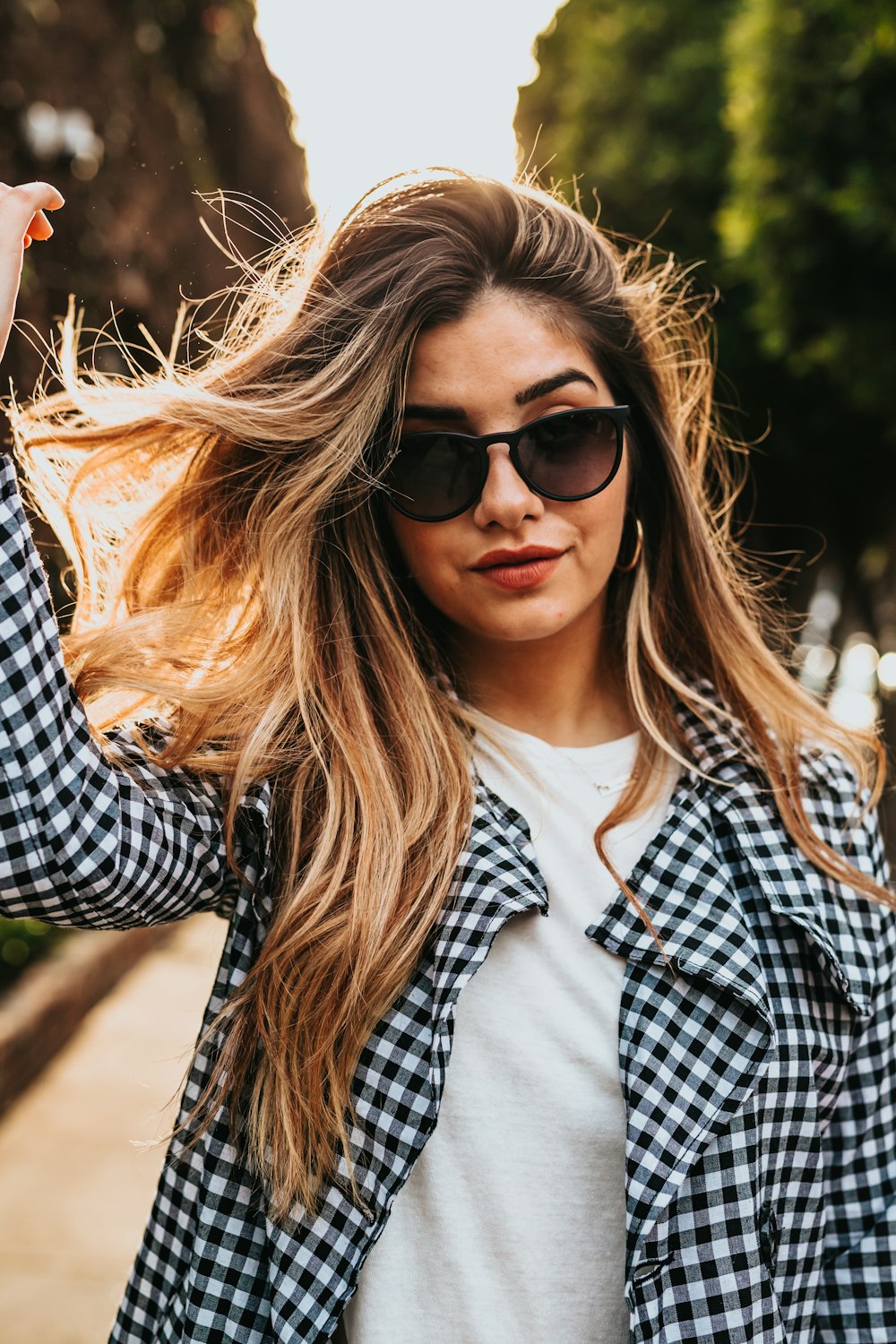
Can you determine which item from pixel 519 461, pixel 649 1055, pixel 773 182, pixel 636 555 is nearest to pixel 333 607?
pixel 519 461

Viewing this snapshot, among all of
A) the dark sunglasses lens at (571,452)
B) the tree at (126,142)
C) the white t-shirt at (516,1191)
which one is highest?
the tree at (126,142)

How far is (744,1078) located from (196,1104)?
0.78 metres

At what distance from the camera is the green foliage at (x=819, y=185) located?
473 centimetres

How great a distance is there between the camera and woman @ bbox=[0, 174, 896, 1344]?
1.61 m

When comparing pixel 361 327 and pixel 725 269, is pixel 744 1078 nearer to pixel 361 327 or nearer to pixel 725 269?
pixel 361 327

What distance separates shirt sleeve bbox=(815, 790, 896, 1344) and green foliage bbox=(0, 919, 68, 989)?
12.1 feet

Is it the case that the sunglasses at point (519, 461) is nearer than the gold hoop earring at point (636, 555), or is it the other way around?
the sunglasses at point (519, 461)

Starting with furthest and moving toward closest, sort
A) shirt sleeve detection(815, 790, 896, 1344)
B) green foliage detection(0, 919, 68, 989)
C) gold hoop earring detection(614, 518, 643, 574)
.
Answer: green foliage detection(0, 919, 68, 989) → gold hoop earring detection(614, 518, 643, 574) → shirt sleeve detection(815, 790, 896, 1344)

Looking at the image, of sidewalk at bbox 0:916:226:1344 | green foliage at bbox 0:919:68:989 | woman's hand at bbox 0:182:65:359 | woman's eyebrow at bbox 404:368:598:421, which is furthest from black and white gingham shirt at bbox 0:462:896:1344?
green foliage at bbox 0:919:68:989

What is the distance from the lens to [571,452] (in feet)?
5.90

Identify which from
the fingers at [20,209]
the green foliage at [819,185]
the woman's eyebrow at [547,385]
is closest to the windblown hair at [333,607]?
the woman's eyebrow at [547,385]

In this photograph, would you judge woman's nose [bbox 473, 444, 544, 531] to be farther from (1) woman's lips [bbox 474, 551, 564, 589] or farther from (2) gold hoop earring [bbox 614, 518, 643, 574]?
(2) gold hoop earring [bbox 614, 518, 643, 574]

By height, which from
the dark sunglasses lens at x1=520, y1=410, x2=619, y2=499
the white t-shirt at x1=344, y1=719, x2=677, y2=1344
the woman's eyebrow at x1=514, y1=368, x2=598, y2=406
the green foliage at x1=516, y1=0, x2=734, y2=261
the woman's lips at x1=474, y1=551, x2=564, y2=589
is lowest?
the white t-shirt at x1=344, y1=719, x2=677, y2=1344

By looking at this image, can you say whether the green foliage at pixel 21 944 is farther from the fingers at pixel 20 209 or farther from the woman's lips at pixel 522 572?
the fingers at pixel 20 209
